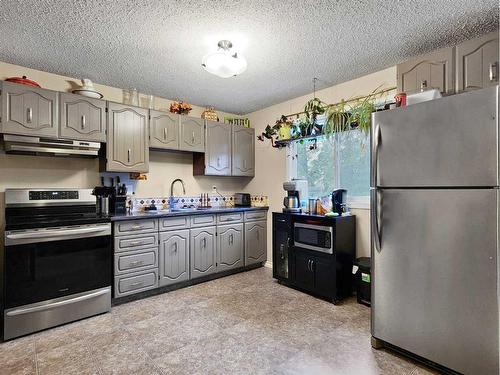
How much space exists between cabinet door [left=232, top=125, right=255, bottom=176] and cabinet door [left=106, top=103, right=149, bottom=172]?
4.57ft

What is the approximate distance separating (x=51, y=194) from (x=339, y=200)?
302 centimetres

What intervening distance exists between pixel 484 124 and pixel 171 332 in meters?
2.71

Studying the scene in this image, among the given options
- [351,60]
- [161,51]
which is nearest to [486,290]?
[351,60]

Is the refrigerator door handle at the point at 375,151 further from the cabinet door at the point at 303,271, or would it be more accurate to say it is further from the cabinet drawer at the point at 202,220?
the cabinet drawer at the point at 202,220

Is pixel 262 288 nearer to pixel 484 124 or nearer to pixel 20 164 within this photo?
pixel 484 124

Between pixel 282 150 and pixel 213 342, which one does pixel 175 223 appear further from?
pixel 282 150

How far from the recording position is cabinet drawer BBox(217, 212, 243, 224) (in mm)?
3846

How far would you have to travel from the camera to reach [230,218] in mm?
3959

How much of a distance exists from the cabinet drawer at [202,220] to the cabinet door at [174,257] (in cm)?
14

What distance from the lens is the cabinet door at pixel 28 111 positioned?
257 centimetres

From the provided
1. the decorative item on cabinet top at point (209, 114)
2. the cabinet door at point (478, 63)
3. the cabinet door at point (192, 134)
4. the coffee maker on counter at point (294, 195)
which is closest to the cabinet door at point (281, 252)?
the coffee maker on counter at point (294, 195)

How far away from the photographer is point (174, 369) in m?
1.95

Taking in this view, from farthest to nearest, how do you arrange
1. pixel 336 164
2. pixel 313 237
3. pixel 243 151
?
pixel 243 151, pixel 336 164, pixel 313 237

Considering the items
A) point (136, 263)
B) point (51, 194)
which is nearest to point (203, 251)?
point (136, 263)
